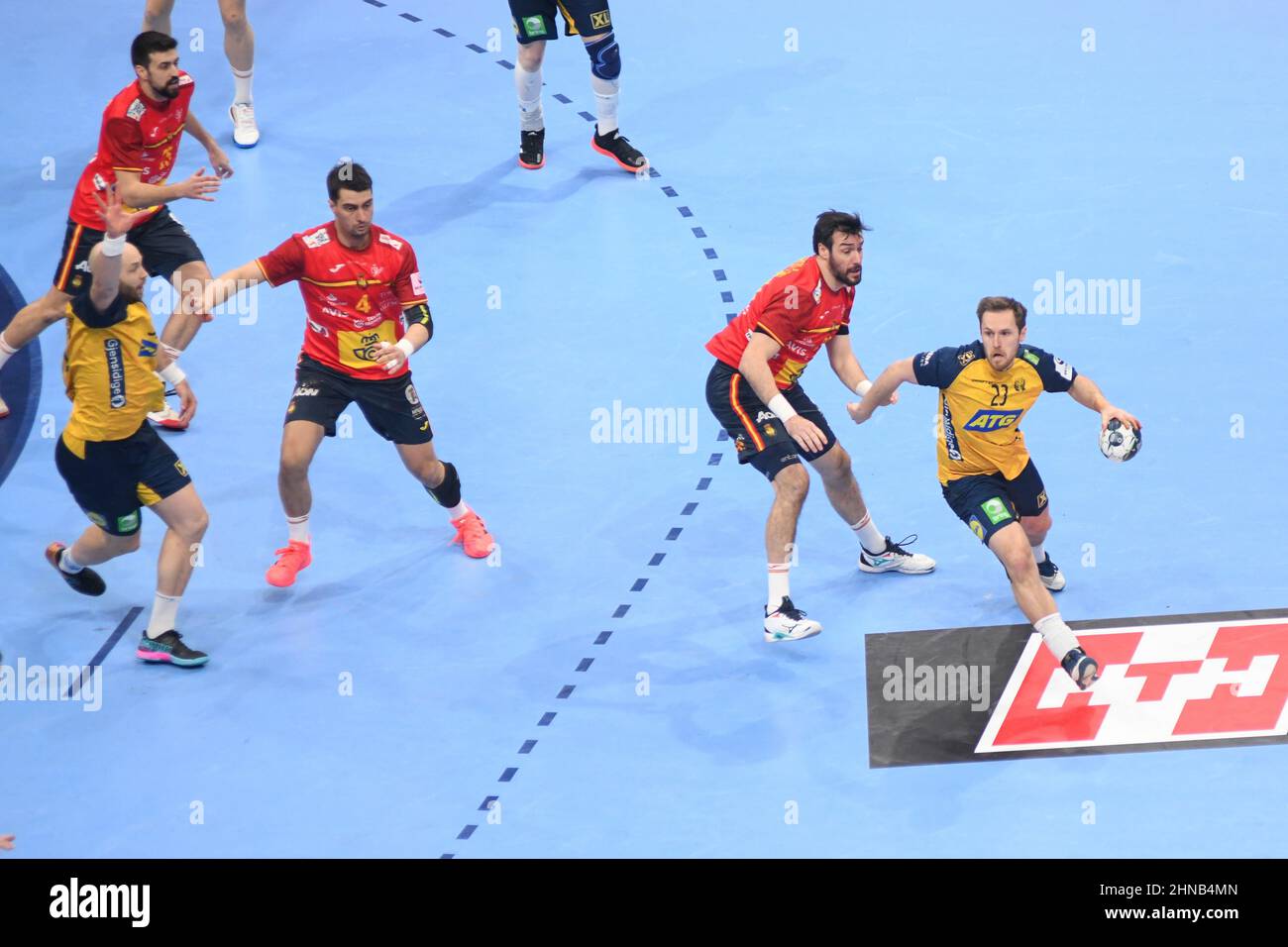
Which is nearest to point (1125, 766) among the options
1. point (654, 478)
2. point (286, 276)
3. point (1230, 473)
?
point (1230, 473)

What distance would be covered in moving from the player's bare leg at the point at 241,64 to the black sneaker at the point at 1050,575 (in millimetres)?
7633

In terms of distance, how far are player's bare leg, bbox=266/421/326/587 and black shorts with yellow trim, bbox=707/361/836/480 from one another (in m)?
2.32

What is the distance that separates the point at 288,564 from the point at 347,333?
140cm

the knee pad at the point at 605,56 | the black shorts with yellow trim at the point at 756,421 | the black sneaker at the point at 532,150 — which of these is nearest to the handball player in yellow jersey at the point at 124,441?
the black shorts with yellow trim at the point at 756,421

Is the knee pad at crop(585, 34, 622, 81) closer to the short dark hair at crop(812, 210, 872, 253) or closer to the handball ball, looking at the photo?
the short dark hair at crop(812, 210, 872, 253)

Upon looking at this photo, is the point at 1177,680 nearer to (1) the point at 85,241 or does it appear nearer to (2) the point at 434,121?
(1) the point at 85,241

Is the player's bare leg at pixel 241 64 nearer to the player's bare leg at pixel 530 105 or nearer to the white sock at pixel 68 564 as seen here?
the player's bare leg at pixel 530 105

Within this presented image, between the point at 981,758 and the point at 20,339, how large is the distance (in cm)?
657

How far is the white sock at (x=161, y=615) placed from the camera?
9.38 meters

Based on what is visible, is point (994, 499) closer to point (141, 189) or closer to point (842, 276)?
point (842, 276)

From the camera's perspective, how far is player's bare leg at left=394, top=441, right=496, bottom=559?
397 inches

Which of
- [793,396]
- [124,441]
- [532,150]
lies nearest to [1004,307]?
[793,396]

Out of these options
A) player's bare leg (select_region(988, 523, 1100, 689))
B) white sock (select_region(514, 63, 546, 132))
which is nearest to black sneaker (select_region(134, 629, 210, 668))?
player's bare leg (select_region(988, 523, 1100, 689))

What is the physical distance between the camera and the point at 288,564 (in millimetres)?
10117
